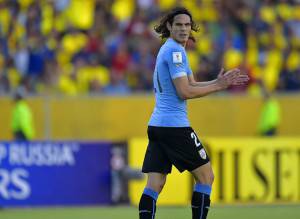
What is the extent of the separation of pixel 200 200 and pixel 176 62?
1291mm

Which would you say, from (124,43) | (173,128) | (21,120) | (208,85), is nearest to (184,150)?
(173,128)

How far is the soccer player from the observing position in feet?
27.9

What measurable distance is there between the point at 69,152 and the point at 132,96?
280 centimetres

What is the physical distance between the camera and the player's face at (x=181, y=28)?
854 cm

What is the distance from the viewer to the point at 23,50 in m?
18.9

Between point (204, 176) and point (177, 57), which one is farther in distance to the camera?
point (204, 176)

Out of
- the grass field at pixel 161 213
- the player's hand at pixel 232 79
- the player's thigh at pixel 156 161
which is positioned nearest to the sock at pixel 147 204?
the player's thigh at pixel 156 161

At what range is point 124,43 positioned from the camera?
1953cm

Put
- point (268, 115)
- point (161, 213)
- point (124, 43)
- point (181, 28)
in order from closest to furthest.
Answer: point (181, 28) → point (161, 213) → point (268, 115) → point (124, 43)

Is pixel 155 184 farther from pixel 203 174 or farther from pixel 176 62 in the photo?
pixel 176 62

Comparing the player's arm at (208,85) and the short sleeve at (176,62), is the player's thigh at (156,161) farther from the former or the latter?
the short sleeve at (176,62)

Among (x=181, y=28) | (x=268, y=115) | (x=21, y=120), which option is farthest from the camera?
(x=268, y=115)

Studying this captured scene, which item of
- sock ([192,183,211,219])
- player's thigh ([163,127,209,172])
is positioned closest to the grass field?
sock ([192,183,211,219])

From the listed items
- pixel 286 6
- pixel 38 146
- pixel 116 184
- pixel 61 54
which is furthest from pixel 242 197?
pixel 286 6
